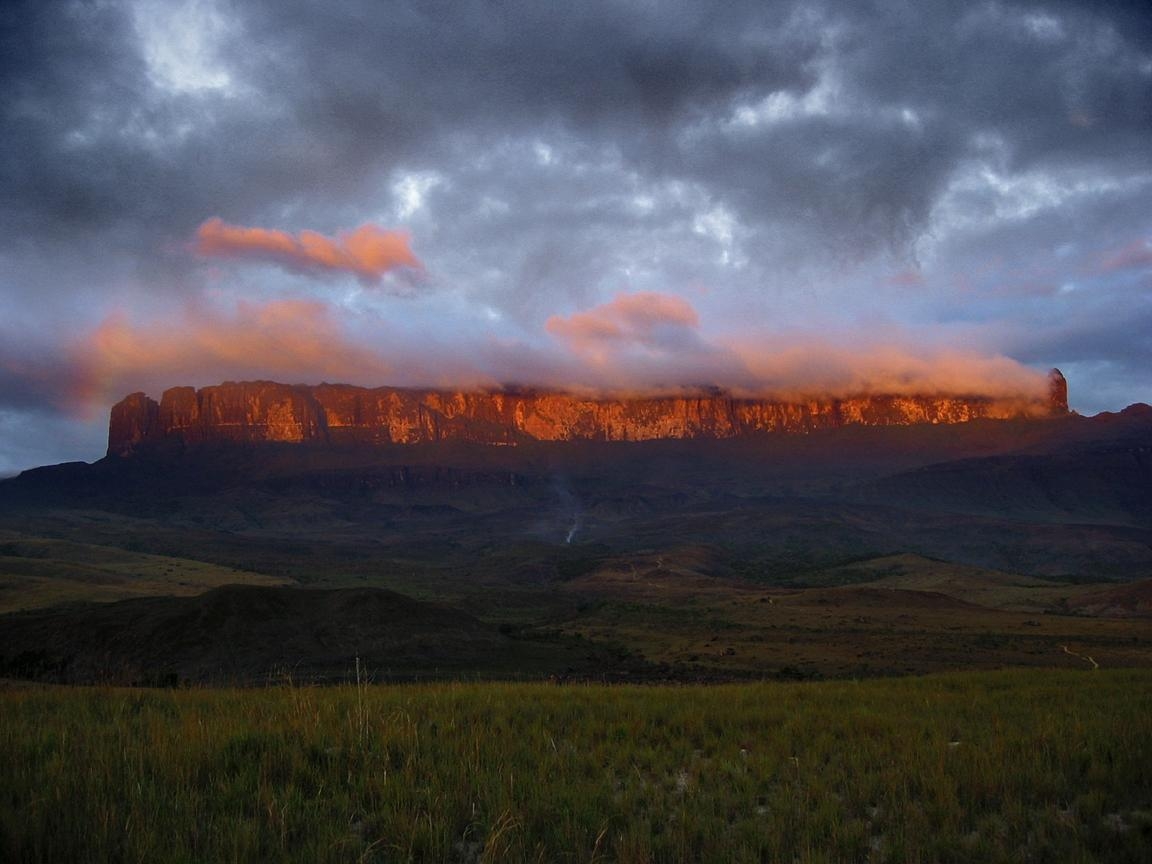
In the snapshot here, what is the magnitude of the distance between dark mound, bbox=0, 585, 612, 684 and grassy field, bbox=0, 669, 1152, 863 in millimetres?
27070

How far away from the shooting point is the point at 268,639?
4416 centimetres

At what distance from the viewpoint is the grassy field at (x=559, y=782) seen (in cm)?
551

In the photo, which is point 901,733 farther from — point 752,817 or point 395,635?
point 395,635

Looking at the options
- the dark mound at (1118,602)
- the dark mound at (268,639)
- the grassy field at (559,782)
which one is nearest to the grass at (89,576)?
the dark mound at (268,639)

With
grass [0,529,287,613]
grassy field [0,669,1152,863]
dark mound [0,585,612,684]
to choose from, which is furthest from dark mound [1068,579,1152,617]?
grass [0,529,287,613]

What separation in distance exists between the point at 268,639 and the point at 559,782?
4287 centimetres

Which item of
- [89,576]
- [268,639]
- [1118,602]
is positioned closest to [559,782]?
[268,639]

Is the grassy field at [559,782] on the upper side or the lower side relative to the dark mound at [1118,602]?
upper

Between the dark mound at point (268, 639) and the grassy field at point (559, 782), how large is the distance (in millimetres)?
27070

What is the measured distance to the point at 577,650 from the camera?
48.1 m

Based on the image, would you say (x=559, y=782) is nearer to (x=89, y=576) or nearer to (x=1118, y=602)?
(x=1118, y=602)

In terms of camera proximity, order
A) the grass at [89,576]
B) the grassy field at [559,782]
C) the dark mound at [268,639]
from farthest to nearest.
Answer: the grass at [89,576] → the dark mound at [268,639] → the grassy field at [559,782]

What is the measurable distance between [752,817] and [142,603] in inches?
2154

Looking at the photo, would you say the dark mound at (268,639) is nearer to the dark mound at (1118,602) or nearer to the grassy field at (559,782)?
the grassy field at (559,782)
